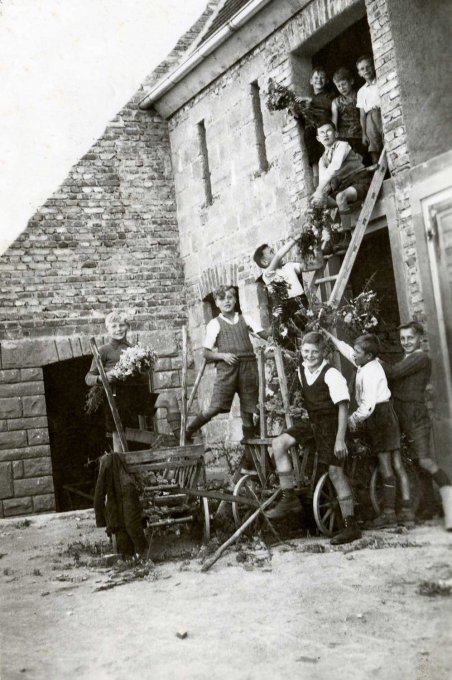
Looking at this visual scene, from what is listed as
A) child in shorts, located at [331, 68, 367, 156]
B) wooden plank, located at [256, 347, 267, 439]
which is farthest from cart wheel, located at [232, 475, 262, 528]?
child in shorts, located at [331, 68, 367, 156]

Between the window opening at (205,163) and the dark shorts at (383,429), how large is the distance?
15.3 feet

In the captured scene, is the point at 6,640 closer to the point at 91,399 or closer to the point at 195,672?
the point at 195,672

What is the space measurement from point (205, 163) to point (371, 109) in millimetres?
3113

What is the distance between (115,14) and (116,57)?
4.34 feet

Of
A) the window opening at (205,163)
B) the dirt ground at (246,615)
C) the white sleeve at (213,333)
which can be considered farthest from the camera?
the window opening at (205,163)

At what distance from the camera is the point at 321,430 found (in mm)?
5953

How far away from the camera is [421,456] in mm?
5695

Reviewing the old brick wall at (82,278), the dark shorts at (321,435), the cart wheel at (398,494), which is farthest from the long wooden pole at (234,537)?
Answer: the old brick wall at (82,278)

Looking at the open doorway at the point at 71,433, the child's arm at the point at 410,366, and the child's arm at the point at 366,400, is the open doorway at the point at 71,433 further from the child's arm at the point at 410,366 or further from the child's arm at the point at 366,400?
the child's arm at the point at 410,366

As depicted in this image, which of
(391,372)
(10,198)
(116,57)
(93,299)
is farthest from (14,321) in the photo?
(391,372)

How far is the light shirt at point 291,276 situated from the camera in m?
7.18

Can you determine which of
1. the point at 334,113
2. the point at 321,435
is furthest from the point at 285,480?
the point at 334,113

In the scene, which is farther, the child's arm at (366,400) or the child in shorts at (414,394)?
the child's arm at (366,400)

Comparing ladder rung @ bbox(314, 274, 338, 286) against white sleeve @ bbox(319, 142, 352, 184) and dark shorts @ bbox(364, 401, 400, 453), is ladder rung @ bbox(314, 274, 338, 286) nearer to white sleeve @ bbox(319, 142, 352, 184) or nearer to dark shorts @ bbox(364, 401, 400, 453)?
white sleeve @ bbox(319, 142, 352, 184)
